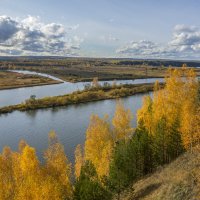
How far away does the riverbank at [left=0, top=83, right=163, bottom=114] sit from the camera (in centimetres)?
12231

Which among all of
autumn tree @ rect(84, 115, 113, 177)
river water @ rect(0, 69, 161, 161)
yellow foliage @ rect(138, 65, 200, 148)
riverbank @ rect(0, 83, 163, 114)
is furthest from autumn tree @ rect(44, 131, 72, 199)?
riverbank @ rect(0, 83, 163, 114)

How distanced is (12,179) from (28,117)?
56891 mm

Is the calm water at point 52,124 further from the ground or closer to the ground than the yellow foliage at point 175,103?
closer to the ground

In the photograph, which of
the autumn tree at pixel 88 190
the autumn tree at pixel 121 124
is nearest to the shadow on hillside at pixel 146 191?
the autumn tree at pixel 88 190

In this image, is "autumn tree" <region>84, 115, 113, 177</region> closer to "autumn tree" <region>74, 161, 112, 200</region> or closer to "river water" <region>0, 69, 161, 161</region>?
"river water" <region>0, 69, 161, 161</region>

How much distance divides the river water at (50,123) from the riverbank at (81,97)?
188 inches

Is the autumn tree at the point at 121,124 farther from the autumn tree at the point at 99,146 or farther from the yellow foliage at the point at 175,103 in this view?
the yellow foliage at the point at 175,103

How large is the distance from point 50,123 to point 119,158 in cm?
5712

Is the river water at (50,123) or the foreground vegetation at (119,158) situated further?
the river water at (50,123)

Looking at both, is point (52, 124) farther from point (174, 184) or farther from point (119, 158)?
point (174, 184)

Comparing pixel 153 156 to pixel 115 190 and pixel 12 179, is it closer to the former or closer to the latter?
pixel 115 190

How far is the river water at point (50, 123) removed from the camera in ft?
247

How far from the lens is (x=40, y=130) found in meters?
87.5

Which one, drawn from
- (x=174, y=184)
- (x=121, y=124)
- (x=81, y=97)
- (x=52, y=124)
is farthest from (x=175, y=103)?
(x=81, y=97)
